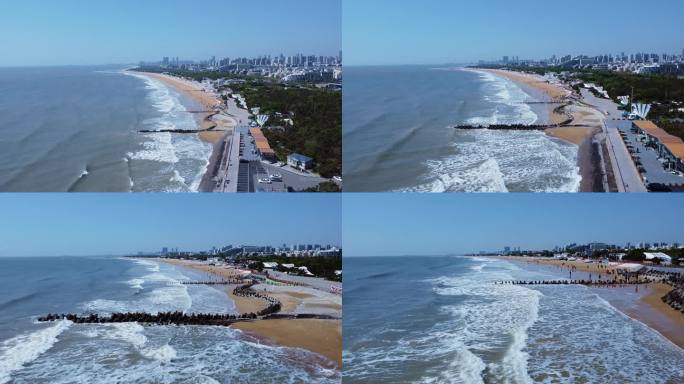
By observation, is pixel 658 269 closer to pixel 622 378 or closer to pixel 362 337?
pixel 622 378

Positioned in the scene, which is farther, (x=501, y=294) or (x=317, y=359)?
(x=501, y=294)

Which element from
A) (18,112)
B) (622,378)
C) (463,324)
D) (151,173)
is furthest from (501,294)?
(18,112)

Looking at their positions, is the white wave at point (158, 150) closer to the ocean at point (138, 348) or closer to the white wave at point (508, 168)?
the ocean at point (138, 348)

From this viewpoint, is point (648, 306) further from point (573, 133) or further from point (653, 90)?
point (653, 90)

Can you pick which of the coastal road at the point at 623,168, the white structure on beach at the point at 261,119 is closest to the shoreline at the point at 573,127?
the coastal road at the point at 623,168

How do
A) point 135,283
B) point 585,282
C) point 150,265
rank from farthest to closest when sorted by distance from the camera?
point 150,265
point 135,283
point 585,282

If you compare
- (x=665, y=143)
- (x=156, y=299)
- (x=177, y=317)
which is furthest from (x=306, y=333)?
(x=665, y=143)
